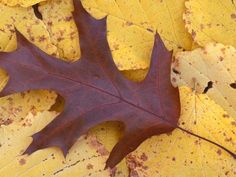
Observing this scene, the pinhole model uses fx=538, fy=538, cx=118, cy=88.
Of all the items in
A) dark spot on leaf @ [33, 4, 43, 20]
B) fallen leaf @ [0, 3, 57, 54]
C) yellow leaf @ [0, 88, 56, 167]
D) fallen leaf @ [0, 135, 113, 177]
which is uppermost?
dark spot on leaf @ [33, 4, 43, 20]

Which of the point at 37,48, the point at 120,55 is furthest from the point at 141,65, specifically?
the point at 37,48

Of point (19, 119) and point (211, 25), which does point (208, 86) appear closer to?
point (211, 25)

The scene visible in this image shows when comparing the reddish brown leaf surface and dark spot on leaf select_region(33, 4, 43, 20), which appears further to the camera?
dark spot on leaf select_region(33, 4, 43, 20)

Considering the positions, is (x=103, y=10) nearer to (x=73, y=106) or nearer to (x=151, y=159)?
(x=73, y=106)

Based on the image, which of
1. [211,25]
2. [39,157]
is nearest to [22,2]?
[39,157]

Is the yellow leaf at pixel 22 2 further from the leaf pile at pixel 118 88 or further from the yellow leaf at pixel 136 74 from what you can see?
the yellow leaf at pixel 136 74

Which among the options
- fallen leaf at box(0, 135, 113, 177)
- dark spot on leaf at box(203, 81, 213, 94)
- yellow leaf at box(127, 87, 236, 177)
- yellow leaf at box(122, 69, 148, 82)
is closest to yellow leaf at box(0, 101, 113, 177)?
fallen leaf at box(0, 135, 113, 177)

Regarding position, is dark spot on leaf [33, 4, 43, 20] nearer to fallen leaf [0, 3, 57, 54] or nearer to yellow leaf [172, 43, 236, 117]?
fallen leaf [0, 3, 57, 54]
